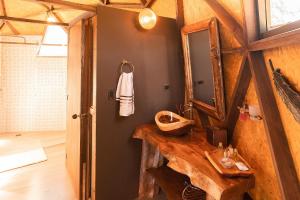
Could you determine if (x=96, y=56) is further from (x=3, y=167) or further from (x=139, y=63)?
(x=3, y=167)

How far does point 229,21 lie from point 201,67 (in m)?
0.52

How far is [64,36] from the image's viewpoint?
4.43 meters

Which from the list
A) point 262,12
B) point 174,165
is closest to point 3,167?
point 174,165

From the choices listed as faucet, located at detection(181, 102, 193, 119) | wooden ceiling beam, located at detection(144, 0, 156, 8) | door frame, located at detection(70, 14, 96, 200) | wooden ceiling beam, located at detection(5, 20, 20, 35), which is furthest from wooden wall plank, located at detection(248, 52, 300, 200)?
wooden ceiling beam, located at detection(5, 20, 20, 35)

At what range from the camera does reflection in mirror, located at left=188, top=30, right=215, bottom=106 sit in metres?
1.71

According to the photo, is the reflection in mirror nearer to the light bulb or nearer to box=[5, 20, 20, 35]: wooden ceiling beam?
the light bulb

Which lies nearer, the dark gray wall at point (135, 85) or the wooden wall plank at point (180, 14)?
the dark gray wall at point (135, 85)

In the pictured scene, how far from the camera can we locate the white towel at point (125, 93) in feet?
6.27

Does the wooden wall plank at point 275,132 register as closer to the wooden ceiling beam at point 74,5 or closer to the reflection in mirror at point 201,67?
the reflection in mirror at point 201,67

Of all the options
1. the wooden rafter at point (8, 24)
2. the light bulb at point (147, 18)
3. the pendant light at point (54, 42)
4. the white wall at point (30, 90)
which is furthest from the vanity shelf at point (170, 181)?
the white wall at point (30, 90)

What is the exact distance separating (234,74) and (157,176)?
114cm

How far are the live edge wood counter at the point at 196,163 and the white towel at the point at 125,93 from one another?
263 mm

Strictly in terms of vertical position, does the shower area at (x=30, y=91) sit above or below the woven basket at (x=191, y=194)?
above

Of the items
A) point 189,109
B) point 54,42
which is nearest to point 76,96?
point 189,109
